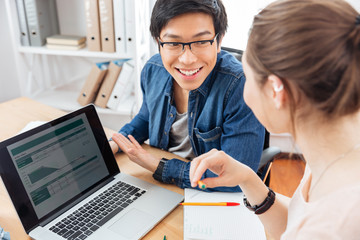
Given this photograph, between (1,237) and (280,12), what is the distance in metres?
0.82

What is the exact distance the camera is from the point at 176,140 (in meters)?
1.36

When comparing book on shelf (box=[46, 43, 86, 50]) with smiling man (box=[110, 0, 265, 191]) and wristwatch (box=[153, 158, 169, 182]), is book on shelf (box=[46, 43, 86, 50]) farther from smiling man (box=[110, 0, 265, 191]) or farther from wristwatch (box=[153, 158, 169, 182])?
wristwatch (box=[153, 158, 169, 182])

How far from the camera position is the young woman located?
55 centimetres

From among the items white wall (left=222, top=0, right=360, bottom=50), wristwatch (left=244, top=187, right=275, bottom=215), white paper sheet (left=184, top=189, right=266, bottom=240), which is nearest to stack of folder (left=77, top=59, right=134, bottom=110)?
white wall (left=222, top=0, right=360, bottom=50)

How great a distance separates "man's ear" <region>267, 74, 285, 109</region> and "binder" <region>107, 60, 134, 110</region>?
1.50 meters

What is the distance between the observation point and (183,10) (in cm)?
105

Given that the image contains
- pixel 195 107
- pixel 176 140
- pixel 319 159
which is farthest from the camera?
pixel 176 140

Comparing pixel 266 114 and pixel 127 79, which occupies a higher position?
pixel 266 114

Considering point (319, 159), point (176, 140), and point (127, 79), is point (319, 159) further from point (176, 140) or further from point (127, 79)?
point (127, 79)

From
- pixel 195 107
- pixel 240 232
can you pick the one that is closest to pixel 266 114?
pixel 240 232

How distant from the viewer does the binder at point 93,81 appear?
210cm

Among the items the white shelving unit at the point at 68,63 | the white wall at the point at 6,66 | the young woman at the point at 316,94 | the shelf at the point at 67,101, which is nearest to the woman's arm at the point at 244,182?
the young woman at the point at 316,94

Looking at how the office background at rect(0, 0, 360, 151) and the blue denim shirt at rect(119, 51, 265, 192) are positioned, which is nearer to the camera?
the blue denim shirt at rect(119, 51, 265, 192)

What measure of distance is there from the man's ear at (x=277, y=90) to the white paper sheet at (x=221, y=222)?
0.37 meters
